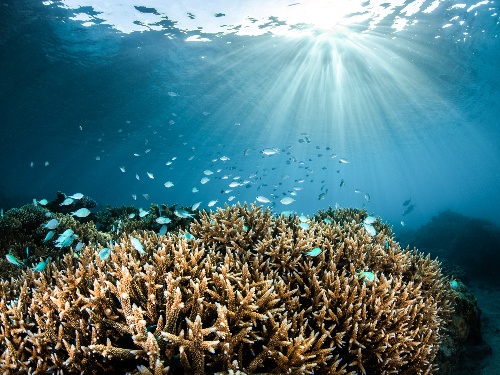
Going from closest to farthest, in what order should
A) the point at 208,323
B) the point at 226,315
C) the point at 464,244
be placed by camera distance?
1. the point at 226,315
2. the point at 208,323
3. the point at 464,244

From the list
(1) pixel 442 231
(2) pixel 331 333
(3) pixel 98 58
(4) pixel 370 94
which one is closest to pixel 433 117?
(4) pixel 370 94

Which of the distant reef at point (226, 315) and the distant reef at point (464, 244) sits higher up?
the distant reef at point (226, 315)

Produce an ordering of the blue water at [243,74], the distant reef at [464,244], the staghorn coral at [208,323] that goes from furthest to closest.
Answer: the blue water at [243,74]
the distant reef at [464,244]
the staghorn coral at [208,323]

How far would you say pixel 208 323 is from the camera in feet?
9.88

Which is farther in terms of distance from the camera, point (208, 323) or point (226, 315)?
point (208, 323)

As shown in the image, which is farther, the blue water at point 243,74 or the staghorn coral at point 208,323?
the blue water at point 243,74

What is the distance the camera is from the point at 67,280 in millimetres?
3471

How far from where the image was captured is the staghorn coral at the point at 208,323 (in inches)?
102

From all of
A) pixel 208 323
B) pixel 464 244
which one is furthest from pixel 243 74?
pixel 208 323

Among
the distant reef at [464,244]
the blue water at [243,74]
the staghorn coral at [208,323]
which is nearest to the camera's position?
the staghorn coral at [208,323]

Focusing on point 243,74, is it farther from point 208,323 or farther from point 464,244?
point 208,323

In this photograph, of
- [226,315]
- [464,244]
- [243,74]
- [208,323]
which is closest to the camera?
[226,315]

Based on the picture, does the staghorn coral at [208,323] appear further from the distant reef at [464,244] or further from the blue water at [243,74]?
the distant reef at [464,244]

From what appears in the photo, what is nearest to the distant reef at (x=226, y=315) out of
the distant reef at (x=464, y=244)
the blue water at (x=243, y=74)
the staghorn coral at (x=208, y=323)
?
the staghorn coral at (x=208, y=323)
